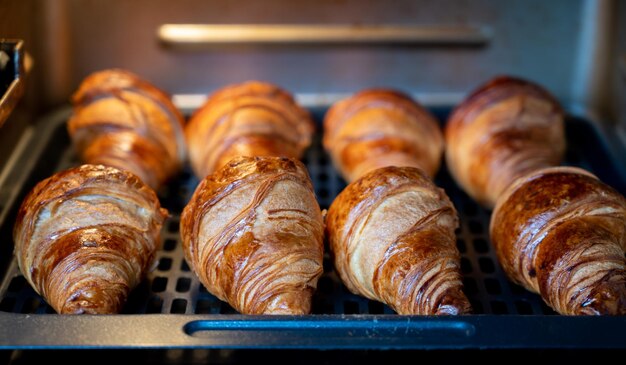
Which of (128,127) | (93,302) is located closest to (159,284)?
(93,302)

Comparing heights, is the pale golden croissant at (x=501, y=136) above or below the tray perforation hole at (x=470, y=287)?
above

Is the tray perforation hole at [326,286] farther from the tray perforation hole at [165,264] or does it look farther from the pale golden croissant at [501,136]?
the pale golden croissant at [501,136]

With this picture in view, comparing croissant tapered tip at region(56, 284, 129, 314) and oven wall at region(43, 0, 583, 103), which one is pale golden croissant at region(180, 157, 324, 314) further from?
oven wall at region(43, 0, 583, 103)

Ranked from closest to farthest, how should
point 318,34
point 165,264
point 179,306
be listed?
point 179,306 < point 165,264 < point 318,34

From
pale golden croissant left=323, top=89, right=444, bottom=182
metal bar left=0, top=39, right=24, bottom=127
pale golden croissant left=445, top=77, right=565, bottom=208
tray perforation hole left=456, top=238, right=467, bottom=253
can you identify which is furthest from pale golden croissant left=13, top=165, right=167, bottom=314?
pale golden croissant left=445, top=77, right=565, bottom=208

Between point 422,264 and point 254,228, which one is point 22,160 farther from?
point 422,264

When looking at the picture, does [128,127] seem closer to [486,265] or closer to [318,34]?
[318,34]

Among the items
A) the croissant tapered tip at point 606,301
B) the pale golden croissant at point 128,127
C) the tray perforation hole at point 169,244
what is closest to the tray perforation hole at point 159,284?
the tray perforation hole at point 169,244
